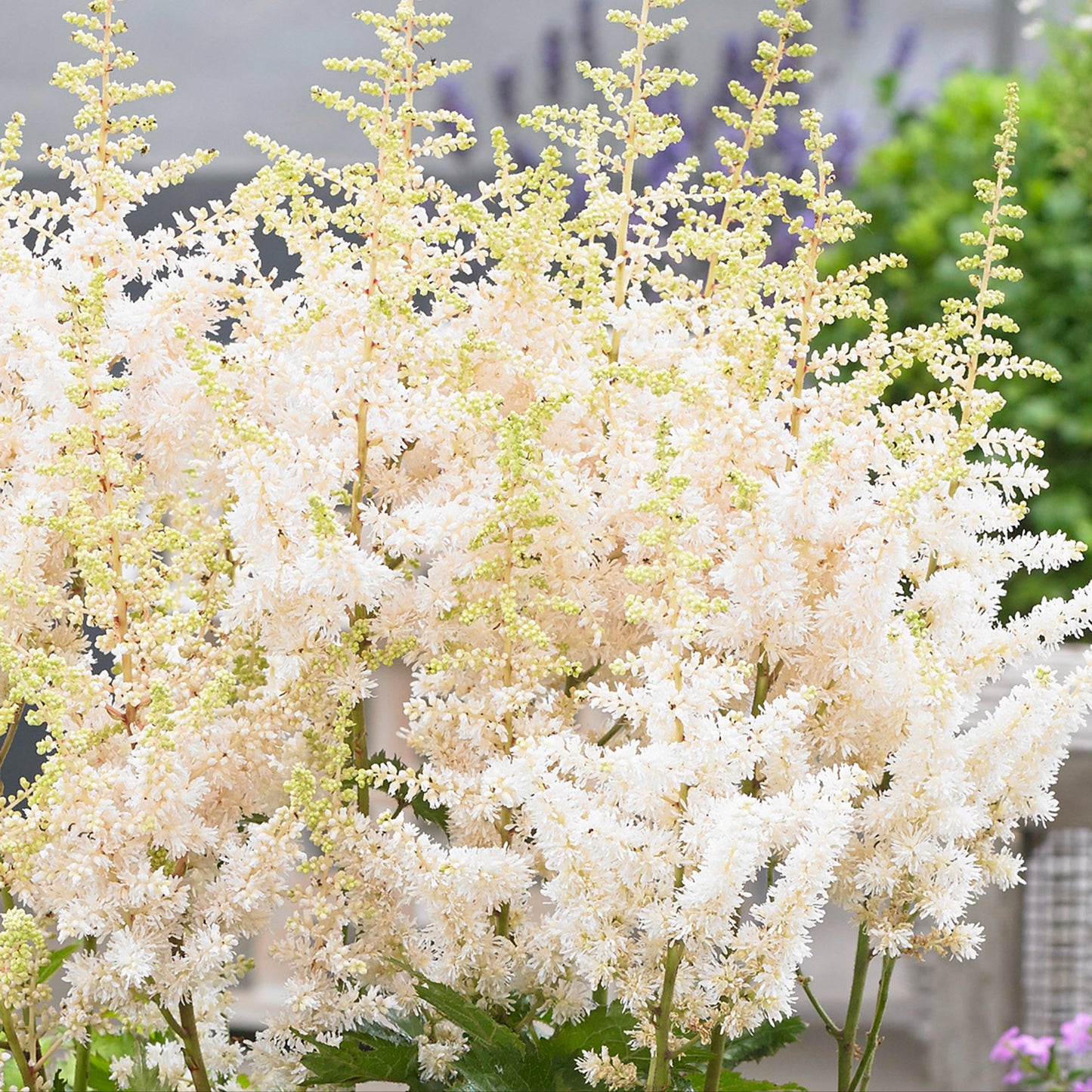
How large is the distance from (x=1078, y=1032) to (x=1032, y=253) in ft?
5.23

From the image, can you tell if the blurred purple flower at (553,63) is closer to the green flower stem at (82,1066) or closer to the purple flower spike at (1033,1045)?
the purple flower spike at (1033,1045)

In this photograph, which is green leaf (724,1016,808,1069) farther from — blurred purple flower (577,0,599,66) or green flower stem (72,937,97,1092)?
blurred purple flower (577,0,599,66)

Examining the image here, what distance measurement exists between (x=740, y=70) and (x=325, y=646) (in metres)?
1.98

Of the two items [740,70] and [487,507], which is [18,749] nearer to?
[487,507]

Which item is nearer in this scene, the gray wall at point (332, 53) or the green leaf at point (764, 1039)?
the green leaf at point (764, 1039)

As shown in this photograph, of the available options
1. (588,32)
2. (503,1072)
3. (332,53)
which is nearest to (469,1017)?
(503,1072)

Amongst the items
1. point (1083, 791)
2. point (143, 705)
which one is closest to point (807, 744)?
point (143, 705)

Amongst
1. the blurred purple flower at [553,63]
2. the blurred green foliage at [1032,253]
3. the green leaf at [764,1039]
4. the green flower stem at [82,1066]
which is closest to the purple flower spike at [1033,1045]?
the green leaf at [764,1039]

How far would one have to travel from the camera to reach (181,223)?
0.60 meters

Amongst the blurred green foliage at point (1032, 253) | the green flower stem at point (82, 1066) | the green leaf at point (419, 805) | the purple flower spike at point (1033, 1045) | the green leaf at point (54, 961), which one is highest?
the blurred green foliage at point (1032, 253)

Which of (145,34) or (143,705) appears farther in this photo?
(145,34)

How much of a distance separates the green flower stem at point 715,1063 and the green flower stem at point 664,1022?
0.03 metres

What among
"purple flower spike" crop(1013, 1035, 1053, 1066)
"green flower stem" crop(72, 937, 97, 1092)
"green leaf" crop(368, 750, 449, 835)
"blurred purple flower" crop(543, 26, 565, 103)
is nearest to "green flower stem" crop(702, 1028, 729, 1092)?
"green leaf" crop(368, 750, 449, 835)

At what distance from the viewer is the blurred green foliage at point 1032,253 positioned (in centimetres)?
241
